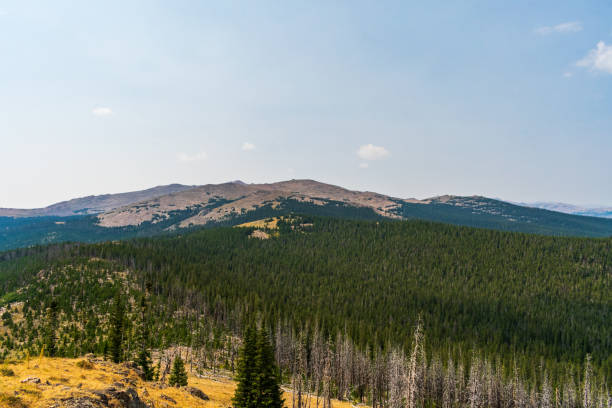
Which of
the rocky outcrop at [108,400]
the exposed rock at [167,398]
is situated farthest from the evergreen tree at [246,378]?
the rocky outcrop at [108,400]

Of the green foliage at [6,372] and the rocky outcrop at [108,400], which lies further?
the green foliage at [6,372]

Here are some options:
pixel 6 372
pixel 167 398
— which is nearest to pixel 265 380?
pixel 167 398

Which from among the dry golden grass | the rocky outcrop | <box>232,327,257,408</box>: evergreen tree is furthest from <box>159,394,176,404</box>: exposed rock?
<box>232,327,257,408</box>: evergreen tree

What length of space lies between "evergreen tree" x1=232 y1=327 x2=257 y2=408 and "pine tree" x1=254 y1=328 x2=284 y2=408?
0.56 m

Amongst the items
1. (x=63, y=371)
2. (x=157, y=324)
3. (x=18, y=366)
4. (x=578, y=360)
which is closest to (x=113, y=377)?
(x=63, y=371)

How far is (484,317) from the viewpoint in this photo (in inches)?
7101

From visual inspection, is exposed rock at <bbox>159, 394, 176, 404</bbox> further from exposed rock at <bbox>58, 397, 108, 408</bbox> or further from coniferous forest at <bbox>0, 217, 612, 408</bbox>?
exposed rock at <bbox>58, 397, 108, 408</bbox>

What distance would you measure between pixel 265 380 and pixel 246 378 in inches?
105

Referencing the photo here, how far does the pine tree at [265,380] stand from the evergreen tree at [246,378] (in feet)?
1.85

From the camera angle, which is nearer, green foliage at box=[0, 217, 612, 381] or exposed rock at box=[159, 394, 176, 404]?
exposed rock at box=[159, 394, 176, 404]

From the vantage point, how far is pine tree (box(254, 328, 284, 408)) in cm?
4297

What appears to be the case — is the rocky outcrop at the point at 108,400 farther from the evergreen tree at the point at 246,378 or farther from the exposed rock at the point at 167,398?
the evergreen tree at the point at 246,378

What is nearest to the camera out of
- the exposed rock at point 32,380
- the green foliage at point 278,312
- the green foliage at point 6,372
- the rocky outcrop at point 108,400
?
the rocky outcrop at point 108,400

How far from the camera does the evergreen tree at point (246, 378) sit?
42.8 meters
